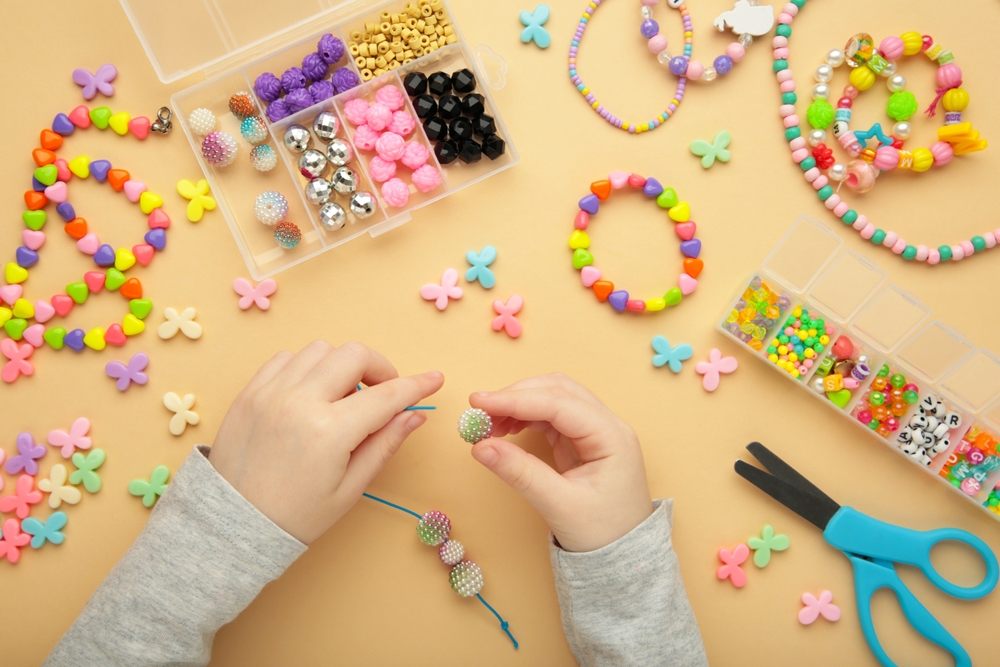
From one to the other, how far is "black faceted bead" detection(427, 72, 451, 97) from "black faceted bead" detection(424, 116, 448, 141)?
0.05 metres

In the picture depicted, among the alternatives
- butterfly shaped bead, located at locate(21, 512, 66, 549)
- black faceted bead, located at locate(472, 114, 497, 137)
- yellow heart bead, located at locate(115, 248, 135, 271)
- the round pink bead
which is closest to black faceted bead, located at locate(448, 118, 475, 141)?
black faceted bead, located at locate(472, 114, 497, 137)

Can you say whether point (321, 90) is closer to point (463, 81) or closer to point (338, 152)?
point (338, 152)

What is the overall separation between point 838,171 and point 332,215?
92 centimetres

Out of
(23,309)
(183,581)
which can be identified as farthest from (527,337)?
(23,309)

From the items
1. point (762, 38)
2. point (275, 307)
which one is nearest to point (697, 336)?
point (762, 38)

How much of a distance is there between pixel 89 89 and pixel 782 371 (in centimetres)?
136

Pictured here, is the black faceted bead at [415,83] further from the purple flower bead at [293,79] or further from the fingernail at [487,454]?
the fingernail at [487,454]

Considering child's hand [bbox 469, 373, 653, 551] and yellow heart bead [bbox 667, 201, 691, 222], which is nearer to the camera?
child's hand [bbox 469, 373, 653, 551]

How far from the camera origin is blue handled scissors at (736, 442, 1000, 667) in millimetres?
1243

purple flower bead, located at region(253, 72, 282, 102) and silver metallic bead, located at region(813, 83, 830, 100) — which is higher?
purple flower bead, located at region(253, 72, 282, 102)

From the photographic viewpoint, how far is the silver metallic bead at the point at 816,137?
128 centimetres

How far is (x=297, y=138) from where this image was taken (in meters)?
1.23

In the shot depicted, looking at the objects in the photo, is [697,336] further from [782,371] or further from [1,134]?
[1,134]

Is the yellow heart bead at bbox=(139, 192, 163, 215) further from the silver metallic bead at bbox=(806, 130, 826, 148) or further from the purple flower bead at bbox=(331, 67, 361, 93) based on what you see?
the silver metallic bead at bbox=(806, 130, 826, 148)
